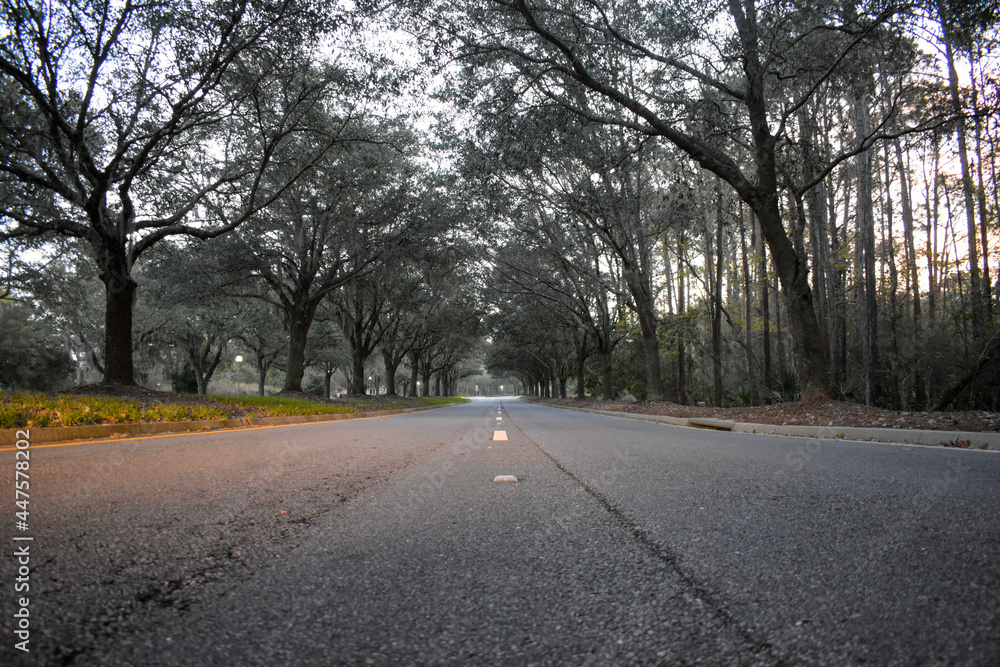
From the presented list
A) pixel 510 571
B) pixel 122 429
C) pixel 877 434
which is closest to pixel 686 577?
pixel 510 571

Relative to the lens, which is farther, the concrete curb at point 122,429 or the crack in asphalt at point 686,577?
the concrete curb at point 122,429

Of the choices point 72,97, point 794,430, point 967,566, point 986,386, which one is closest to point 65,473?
point 967,566

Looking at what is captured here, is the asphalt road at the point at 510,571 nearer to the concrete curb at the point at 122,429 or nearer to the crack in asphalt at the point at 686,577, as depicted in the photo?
the crack in asphalt at the point at 686,577

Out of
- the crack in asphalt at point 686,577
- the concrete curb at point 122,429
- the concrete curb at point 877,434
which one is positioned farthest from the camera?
the concrete curb at point 122,429

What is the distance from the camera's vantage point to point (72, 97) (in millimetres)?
12438

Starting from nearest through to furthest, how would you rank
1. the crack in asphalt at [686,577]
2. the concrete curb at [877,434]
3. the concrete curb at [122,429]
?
the crack in asphalt at [686,577] → the concrete curb at [877,434] → the concrete curb at [122,429]

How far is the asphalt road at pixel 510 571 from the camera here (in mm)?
1243

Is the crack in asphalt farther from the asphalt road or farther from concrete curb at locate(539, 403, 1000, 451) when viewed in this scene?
concrete curb at locate(539, 403, 1000, 451)

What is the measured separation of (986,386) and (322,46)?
730 inches

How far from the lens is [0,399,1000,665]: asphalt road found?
124 cm

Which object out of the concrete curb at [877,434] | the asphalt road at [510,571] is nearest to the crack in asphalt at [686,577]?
the asphalt road at [510,571]

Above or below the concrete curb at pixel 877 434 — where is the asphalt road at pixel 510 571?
above

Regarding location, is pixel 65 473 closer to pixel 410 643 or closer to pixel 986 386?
pixel 410 643

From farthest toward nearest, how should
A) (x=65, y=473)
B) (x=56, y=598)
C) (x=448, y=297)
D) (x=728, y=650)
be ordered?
(x=448, y=297), (x=65, y=473), (x=56, y=598), (x=728, y=650)
